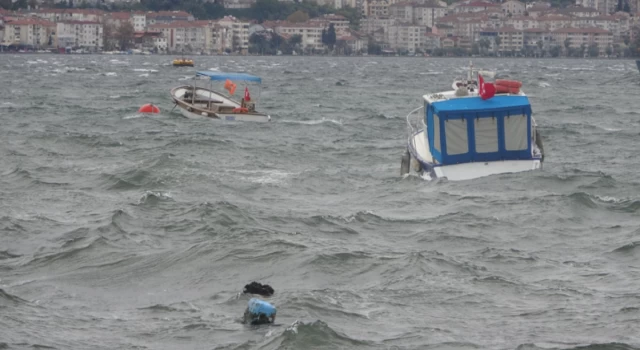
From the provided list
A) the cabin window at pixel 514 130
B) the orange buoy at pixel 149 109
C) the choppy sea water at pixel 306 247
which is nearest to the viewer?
the choppy sea water at pixel 306 247

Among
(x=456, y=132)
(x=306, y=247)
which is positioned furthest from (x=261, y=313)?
(x=456, y=132)

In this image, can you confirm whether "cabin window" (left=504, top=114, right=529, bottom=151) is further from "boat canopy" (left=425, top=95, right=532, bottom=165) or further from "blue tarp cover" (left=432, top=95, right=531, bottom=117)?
"blue tarp cover" (left=432, top=95, right=531, bottom=117)

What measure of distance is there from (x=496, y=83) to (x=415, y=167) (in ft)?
8.64

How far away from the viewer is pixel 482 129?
2917cm

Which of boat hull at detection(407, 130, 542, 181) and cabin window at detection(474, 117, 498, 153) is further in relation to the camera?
boat hull at detection(407, 130, 542, 181)

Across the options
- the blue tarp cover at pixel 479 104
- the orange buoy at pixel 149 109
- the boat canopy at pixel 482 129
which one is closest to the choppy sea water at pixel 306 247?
the boat canopy at pixel 482 129

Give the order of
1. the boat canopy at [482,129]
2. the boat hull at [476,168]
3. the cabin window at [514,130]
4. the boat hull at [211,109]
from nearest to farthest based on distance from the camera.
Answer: the boat canopy at [482,129]
the cabin window at [514,130]
the boat hull at [476,168]
the boat hull at [211,109]

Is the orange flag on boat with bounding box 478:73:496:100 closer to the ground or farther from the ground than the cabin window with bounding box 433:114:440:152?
farther from the ground

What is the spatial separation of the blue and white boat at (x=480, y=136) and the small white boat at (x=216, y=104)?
19.5 metres

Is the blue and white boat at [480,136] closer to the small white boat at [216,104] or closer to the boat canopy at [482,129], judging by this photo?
the boat canopy at [482,129]

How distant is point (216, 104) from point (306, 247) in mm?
30184

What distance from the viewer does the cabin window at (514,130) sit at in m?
29.2

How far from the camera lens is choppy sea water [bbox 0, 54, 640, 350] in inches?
673

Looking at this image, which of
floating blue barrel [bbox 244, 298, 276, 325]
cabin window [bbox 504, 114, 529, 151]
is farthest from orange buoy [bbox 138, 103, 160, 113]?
floating blue barrel [bbox 244, 298, 276, 325]
